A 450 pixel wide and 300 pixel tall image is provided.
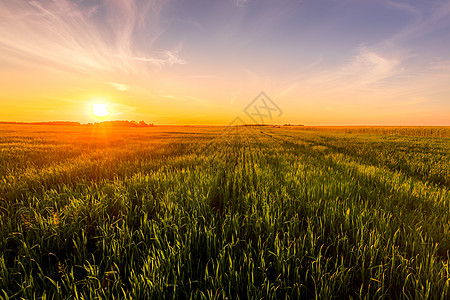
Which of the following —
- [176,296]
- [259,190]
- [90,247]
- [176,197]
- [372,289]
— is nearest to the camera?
[176,296]

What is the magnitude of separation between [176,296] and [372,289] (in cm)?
148

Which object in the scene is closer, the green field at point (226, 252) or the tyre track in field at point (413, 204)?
the green field at point (226, 252)

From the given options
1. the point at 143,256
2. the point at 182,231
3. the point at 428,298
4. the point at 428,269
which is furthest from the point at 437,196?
the point at 143,256

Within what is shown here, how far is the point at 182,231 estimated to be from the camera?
194cm

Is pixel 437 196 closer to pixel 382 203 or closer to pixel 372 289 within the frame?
pixel 382 203

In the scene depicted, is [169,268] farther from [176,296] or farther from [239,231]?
[239,231]

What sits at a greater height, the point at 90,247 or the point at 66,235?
the point at 66,235

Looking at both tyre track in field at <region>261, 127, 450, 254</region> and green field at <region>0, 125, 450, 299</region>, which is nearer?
green field at <region>0, 125, 450, 299</region>

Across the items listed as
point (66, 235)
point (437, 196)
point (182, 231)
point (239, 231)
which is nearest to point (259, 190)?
point (239, 231)

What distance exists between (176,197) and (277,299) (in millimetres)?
1827

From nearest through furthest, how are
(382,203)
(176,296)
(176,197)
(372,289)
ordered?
1. (176,296)
2. (372,289)
3. (176,197)
4. (382,203)

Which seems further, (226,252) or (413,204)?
(413,204)

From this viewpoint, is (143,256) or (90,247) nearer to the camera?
(143,256)

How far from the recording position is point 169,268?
1.38 meters
